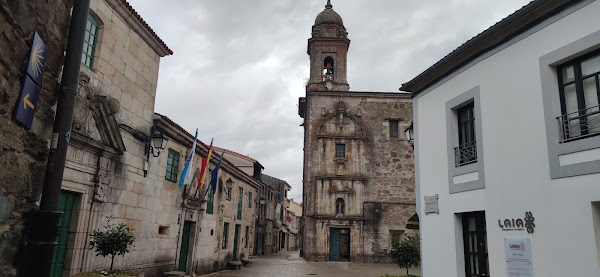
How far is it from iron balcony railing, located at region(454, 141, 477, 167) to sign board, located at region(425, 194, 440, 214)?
1.02 meters

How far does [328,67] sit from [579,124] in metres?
27.4

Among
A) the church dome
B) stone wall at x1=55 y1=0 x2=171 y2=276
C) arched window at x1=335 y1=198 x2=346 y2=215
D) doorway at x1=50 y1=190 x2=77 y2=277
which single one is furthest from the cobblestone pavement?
the church dome

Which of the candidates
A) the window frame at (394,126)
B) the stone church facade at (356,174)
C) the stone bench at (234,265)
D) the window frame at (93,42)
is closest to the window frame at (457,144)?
the window frame at (93,42)

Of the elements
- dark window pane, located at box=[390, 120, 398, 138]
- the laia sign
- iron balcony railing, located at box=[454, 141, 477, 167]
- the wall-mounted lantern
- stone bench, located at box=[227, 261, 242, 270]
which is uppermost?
dark window pane, located at box=[390, 120, 398, 138]

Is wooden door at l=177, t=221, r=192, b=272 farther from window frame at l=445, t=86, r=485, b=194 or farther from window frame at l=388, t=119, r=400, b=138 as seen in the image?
window frame at l=388, t=119, r=400, b=138

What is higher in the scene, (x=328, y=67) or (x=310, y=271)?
(x=328, y=67)

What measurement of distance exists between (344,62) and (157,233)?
23695 millimetres

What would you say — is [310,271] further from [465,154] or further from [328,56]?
[328,56]

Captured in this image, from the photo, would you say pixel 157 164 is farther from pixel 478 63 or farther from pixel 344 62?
pixel 344 62

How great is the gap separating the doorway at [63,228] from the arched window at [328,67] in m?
25.6

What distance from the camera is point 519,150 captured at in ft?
23.5

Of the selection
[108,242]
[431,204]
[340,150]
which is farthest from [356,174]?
[108,242]

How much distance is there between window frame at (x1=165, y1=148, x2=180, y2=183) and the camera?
43.6 feet

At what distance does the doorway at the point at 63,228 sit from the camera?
8.47m
